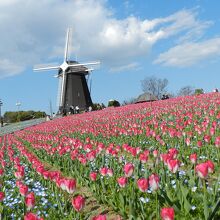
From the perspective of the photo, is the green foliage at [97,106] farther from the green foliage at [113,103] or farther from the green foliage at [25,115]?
the green foliage at [25,115]

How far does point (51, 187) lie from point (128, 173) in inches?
128

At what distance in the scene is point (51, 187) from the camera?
775cm

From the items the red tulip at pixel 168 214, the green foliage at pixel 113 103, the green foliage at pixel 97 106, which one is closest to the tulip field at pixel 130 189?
the red tulip at pixel 168 214

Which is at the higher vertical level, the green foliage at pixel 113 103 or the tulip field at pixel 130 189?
the green foliage at pixel 113 103

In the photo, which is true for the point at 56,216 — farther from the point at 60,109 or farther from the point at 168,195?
the point at 60,109

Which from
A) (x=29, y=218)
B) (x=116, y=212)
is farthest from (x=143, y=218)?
(x=29, y=218)

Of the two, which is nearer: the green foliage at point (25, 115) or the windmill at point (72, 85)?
the windmill at point (72, 85)

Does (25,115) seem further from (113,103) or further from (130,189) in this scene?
(130,189)

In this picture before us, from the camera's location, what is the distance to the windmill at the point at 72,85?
217 feet

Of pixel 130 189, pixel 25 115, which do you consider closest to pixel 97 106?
pixel 25 115

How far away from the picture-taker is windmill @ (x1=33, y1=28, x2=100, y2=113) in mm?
66062

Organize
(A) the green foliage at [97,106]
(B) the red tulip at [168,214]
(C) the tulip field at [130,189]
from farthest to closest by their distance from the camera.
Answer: (A) the green foliage at [97,106], (C) the tulip field at [130,189], (B) the red tulip at [168,214]

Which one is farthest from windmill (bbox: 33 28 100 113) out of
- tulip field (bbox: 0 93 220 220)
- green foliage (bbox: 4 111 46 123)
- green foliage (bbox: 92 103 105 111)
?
tulip field (bbox: 0 93 220 220)

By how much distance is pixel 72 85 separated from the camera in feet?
216
